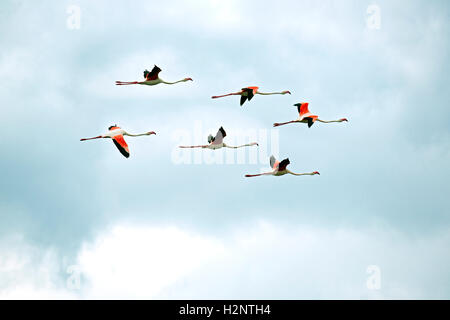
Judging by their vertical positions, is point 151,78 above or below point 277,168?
above

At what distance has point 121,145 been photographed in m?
63.7

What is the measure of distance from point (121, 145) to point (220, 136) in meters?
8.67

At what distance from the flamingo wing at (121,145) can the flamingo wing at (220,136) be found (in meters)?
7.16

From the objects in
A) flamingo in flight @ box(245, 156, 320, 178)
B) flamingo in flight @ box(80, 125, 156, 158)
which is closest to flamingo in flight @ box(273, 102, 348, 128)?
flamingo in flight @ box(245, 156, 320, 178)

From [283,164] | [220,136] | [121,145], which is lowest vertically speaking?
[283,164]

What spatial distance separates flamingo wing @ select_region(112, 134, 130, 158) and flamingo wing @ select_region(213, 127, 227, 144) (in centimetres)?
716

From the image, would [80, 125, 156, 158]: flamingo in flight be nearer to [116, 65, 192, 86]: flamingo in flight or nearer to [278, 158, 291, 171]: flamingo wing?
[116, 65, 192, 86]: flamingo in flight

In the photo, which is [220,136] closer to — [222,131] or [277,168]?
[222,131]

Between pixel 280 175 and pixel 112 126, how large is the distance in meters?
13.5

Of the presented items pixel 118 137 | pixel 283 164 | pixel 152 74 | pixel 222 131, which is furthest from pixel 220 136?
pixel 118 137
